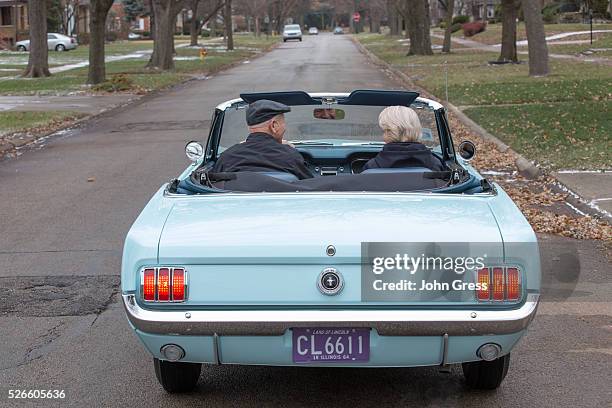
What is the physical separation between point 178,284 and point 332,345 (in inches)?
28.2

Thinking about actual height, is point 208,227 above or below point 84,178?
above

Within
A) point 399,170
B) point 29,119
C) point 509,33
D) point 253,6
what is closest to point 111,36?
point 253,6

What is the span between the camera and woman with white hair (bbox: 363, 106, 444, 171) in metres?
5.52

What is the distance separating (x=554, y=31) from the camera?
55500 mm

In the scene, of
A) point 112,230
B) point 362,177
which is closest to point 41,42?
point 112,230

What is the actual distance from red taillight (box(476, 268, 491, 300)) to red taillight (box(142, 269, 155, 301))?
1410mm

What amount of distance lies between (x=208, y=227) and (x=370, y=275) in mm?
768

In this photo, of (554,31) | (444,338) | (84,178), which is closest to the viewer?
(444,338)

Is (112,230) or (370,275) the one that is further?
(112,230)

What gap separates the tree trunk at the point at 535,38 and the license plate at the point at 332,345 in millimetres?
23105

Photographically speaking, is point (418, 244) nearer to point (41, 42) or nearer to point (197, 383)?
point (197, 383)

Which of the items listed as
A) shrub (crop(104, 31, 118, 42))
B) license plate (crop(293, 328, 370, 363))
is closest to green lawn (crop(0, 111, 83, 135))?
license plate (crop(293, 328, 370, 363))

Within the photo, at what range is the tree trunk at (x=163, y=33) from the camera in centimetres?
3603

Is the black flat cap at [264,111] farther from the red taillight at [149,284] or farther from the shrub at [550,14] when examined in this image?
the shrub at [550,14]
